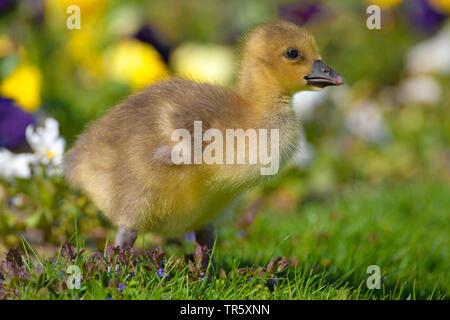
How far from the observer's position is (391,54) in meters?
6.71

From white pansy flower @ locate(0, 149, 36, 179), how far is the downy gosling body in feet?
2.68

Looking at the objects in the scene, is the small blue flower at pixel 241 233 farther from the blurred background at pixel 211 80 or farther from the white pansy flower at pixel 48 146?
the white pansy flower at pixel 48 146

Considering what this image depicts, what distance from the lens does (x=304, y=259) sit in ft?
9.62

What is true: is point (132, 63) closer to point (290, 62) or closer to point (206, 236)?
point (206, 236)

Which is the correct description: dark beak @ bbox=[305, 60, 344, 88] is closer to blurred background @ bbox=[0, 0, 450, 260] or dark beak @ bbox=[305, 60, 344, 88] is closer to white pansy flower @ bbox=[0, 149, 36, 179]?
blurred background @ bbox=[0, 0, 450, 260]

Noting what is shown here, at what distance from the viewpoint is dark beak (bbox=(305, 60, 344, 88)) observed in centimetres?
246

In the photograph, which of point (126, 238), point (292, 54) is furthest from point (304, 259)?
point (292, 54)

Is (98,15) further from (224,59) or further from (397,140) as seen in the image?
(397,140)

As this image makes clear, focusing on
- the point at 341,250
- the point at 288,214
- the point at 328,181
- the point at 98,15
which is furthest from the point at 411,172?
the point at 98,15

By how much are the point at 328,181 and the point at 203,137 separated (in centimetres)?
268

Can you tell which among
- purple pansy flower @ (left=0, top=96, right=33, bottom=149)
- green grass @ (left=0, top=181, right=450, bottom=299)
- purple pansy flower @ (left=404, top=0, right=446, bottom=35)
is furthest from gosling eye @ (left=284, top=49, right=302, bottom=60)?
purple pansy flower @ (left=404, top=0, right=446, bottom=35)

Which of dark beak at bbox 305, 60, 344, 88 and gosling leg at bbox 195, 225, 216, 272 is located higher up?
dark beak at bbox 305, 60, 344, 88

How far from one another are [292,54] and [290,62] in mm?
34

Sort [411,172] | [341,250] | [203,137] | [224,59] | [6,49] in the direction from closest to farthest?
[203,137] → [341,250] → [6,49] → [411,172] → [224,59]
